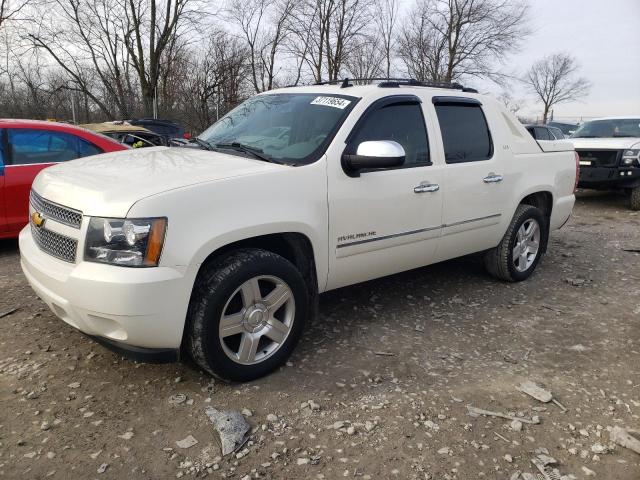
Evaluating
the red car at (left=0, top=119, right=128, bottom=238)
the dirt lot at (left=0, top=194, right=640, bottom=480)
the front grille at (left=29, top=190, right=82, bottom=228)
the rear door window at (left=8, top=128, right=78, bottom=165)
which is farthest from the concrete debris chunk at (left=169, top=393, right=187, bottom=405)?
the rear door window at (left=8, top=128, right=78, bottom=165)

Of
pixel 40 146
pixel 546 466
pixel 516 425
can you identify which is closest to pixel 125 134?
pixel 40 146

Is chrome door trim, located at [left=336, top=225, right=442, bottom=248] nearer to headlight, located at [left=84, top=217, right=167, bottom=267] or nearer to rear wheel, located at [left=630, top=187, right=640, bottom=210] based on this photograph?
headlight, located at [left=84, top=217, right=167, bottom=267]

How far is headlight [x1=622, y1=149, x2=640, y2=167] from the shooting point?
9156 millimetres

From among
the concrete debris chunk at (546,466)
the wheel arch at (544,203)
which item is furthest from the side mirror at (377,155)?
the wheel arch at (544,203)

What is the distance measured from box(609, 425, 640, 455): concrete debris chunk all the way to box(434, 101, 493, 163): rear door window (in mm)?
2112

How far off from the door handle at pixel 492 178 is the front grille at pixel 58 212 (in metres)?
3.04

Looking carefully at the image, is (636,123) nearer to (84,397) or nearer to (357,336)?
(357,336)

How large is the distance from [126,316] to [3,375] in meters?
1.14

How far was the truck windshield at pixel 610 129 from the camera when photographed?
10.1 metres

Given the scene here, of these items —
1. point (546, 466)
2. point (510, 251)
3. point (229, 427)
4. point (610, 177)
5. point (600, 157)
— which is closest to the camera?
point (546, 466)

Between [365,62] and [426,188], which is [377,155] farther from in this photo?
[365,62]

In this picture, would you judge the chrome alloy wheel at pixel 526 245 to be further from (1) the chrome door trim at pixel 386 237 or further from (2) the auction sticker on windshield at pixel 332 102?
(2) the auction sticker on windshield at pixel 332 102

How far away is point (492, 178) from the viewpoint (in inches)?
165

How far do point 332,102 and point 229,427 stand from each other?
86.9 inches
